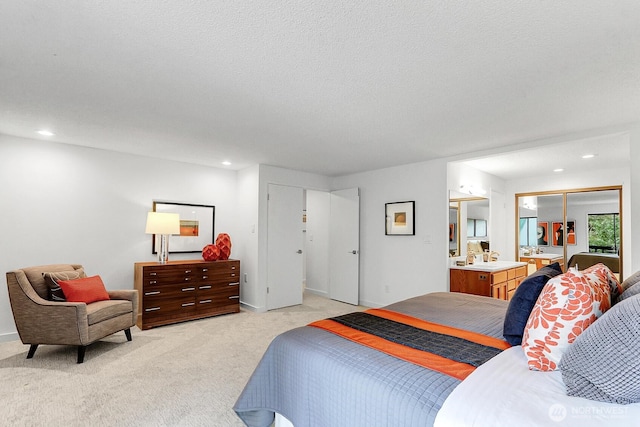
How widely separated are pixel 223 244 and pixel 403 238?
2748mm

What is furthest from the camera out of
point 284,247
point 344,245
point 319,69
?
point 344,245

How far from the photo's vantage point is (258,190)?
4852 millimetres

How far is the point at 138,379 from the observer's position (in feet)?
8.47

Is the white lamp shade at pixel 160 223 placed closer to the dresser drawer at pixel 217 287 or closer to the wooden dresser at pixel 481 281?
the dresser drawer at pixel 217 287

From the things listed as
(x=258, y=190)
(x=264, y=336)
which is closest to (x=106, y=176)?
(x=258, y=190)

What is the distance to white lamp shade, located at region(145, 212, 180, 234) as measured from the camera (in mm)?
4129

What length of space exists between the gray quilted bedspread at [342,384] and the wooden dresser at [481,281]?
2.15 meters

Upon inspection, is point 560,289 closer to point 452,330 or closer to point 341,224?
point 452,330

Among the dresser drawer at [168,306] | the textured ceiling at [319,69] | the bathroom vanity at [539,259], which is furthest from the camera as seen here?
the bathroom vanity at [539,259]

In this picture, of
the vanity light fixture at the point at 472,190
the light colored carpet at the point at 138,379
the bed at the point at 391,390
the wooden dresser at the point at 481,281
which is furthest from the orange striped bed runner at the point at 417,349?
the vanity light fixture at the point at 472,190

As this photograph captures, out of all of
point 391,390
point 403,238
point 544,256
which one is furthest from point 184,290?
point 544,256

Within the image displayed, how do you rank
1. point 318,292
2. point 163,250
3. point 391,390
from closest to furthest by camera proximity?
point 391,390, point 163,250, point 318,292

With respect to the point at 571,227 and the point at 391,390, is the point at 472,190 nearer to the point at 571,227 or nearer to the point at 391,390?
the point at 571,227

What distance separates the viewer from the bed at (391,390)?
3.35 feet
